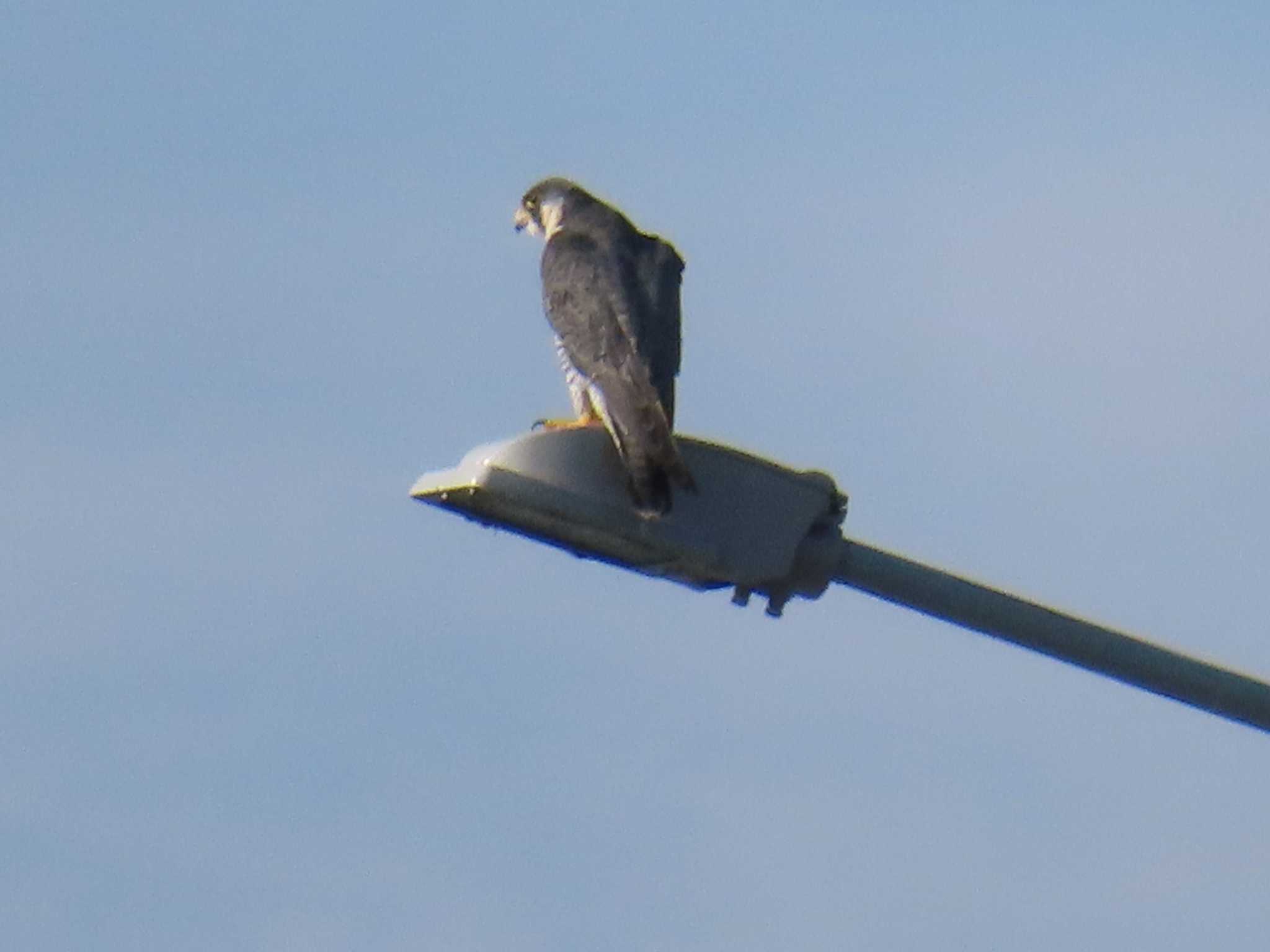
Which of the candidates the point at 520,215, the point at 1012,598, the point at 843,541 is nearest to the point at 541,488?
the point at 843,541

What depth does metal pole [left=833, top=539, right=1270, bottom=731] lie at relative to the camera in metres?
4.75

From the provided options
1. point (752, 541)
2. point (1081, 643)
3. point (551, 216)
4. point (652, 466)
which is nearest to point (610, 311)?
point (551, 216)

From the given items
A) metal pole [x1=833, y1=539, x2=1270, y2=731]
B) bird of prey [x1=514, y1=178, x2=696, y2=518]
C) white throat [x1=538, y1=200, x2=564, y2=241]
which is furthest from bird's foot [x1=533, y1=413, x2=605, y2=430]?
white throat [x1=538, y1=200, x2=564, y2=241]

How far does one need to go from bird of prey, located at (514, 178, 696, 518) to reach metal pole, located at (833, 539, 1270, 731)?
37.3 inches

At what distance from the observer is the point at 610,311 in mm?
8781

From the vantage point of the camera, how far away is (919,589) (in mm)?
4758

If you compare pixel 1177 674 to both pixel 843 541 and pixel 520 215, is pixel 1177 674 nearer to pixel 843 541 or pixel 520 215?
pixel 843 541

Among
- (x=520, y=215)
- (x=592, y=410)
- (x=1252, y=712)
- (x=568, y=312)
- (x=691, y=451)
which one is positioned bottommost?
(x=1252, y=712)

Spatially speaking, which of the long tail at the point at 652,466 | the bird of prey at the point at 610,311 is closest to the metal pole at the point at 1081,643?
the long tail at the point at 652,466

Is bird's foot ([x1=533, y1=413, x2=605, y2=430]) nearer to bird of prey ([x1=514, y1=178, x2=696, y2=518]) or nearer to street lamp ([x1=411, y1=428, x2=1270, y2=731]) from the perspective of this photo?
bird of prey ([x1=514, y1=178, x2=696, y2=518])

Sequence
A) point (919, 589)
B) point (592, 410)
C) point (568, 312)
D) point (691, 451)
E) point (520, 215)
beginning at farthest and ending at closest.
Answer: point (520, 215) < point (568, 312) < point (592, 410) < point (691, 451) < point (919, 589)

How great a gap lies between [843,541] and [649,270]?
4.67 metres

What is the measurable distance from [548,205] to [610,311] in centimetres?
265

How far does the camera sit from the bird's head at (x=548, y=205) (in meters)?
10.9
